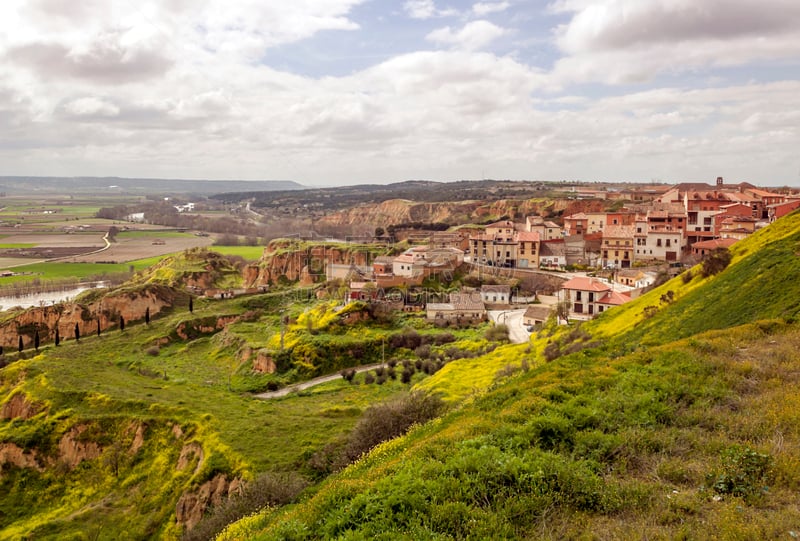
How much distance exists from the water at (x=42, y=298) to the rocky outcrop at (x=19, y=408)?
5879 cm

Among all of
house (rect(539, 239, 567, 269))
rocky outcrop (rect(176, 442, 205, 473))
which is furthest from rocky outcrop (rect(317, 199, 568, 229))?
rocky outcrop (rect(176, 442, 205, 473))

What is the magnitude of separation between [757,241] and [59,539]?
35912 millimetres

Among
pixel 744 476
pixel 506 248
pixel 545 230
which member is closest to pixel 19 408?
pixel 744 476

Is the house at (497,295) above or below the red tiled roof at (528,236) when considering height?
below

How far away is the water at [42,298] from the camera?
8375 cm

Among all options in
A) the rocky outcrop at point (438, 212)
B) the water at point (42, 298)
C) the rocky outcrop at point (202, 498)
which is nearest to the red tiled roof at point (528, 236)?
the rocky outcrop at point (438, 212)

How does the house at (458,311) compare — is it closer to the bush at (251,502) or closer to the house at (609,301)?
the house at (609,301)

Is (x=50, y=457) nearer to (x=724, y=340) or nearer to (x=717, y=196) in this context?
(x=724, y=340)

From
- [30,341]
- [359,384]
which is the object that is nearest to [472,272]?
[359,384]

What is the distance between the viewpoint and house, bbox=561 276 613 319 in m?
43.9

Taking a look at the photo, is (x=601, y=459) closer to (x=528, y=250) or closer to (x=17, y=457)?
(x=17, y=457)

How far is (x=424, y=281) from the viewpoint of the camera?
224 ft

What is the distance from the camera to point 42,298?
9000 cm

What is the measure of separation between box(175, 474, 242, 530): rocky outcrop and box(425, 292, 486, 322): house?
37664 mm
